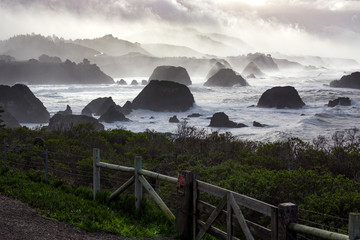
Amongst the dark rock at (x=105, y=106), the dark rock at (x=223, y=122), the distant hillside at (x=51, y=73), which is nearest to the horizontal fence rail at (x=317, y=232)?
the dark rock at (x=223, y=122)

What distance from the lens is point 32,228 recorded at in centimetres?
680

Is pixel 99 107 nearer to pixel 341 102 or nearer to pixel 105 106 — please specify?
pixel 105 106

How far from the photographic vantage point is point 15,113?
60.3 meters

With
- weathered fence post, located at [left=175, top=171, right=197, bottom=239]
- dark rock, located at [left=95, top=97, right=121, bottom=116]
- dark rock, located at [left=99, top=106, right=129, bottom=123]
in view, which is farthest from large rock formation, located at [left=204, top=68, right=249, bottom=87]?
weathered fence post, located at [left=175, top=171, right=197, bottom=239]

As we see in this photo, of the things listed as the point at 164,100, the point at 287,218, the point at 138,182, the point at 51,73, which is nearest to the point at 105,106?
the point at 164,100

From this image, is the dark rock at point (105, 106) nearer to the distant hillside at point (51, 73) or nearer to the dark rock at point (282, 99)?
the dark rock at point (282, 99)

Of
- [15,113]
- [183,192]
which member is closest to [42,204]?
[183,192]

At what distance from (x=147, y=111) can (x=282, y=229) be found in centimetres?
6161

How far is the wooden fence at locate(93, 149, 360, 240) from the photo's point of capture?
4.75 m

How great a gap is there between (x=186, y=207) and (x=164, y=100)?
200ft

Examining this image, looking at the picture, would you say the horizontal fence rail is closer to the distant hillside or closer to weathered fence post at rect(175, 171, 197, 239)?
weathered fence post at rect(175, 171, 197, 239)

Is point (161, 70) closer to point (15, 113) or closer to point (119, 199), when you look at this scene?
point (15, 113)

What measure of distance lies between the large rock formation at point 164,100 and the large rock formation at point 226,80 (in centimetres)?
3904

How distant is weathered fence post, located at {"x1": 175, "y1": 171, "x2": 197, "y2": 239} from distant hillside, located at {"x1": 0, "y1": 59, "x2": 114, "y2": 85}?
152647 mm
